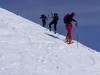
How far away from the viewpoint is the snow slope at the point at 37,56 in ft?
52.8

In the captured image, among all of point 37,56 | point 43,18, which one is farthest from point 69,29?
point 43,18

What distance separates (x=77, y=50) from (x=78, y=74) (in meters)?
5.90

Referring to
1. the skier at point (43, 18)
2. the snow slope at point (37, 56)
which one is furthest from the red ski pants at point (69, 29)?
the skier at point (43, 18)

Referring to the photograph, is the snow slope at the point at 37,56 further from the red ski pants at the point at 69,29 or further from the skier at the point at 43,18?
the skier at the point at 43,18

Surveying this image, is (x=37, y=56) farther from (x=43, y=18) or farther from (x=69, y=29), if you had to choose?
(x=43, y=18)

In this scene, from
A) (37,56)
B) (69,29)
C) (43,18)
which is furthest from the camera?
(43,18)

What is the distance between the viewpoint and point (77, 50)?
883 inches

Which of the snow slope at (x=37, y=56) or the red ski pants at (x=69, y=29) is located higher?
the red ski pants at (x=69, y=29)

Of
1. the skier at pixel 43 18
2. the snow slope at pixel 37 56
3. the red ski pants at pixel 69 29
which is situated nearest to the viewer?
the snow slope at pixel 37 56

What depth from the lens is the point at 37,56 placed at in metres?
18.0

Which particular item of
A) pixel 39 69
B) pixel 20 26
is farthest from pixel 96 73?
pixel 20 26

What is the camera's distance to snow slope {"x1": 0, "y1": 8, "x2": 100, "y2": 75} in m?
16.1

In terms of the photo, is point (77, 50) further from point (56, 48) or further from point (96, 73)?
point (96, 73)

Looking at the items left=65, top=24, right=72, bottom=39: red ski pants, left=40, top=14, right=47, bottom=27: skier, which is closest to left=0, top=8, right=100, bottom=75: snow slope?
left=65, top=24, right=72, bottom=39: red ski pants
